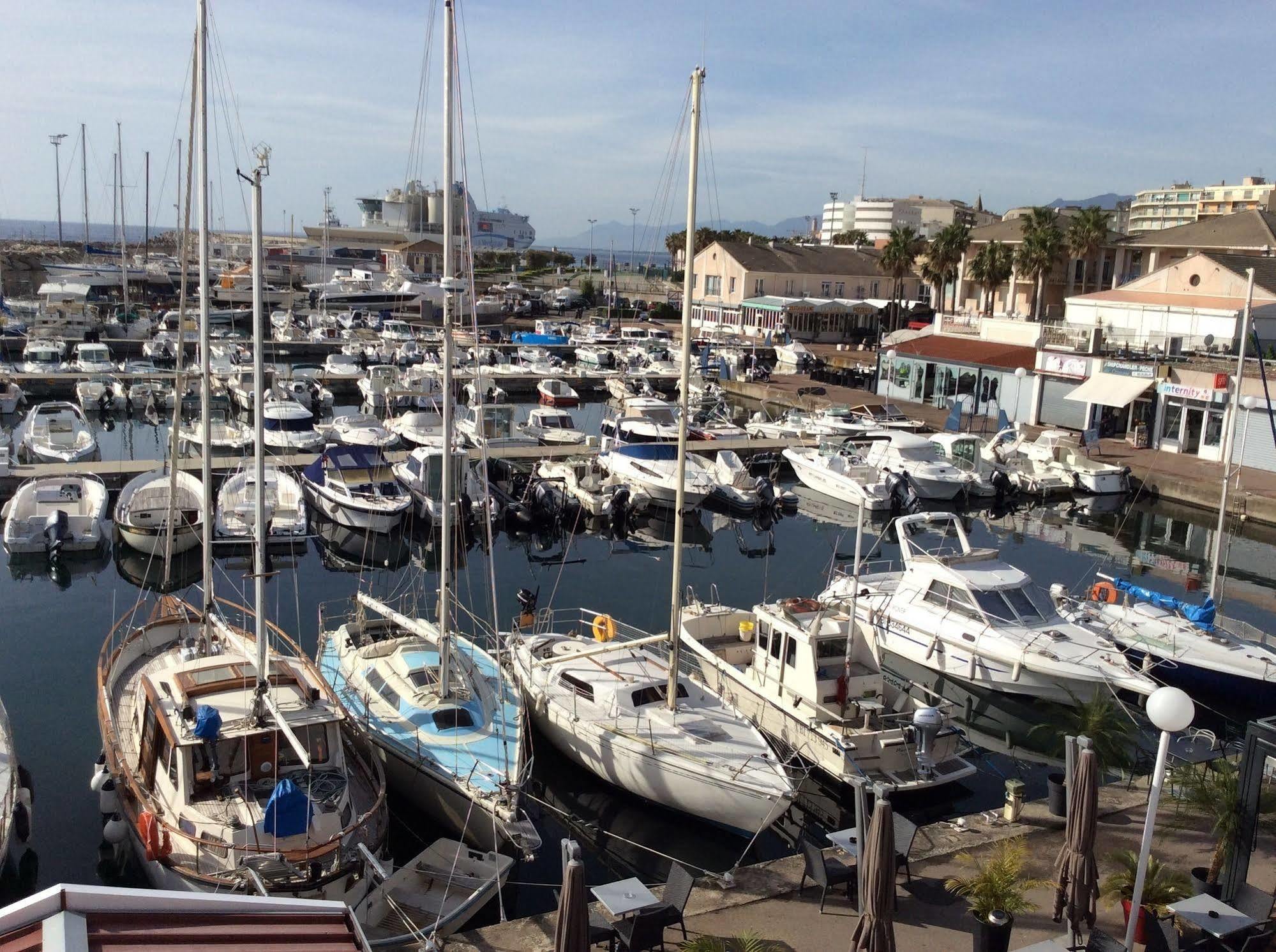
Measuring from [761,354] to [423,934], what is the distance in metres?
60.2

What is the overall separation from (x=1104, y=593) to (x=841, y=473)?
15260mm

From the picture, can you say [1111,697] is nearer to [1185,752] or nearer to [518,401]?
[1185,752]

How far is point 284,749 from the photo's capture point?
14.2 metres

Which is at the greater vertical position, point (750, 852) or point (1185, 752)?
point (1185, 752)

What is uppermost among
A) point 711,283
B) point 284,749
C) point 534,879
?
point 711,283

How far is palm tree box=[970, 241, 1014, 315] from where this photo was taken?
65.1m

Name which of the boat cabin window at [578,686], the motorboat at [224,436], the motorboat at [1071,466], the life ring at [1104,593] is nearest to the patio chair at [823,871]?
the boat cabin window at [578,686]

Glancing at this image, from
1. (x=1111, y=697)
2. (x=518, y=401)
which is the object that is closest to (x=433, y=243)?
(x=518, y=401)

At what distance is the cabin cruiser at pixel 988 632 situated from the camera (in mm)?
20594

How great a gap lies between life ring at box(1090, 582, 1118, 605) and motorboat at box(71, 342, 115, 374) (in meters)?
50.6

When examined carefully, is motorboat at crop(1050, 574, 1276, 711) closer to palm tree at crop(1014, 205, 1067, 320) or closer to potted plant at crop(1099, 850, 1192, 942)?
potted plant at crop(1099, 850, 1192, 942)

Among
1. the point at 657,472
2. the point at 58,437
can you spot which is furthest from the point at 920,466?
the point at 58,437

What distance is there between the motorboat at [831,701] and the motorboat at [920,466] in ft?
61.6

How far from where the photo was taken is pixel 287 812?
12609 millimetres
